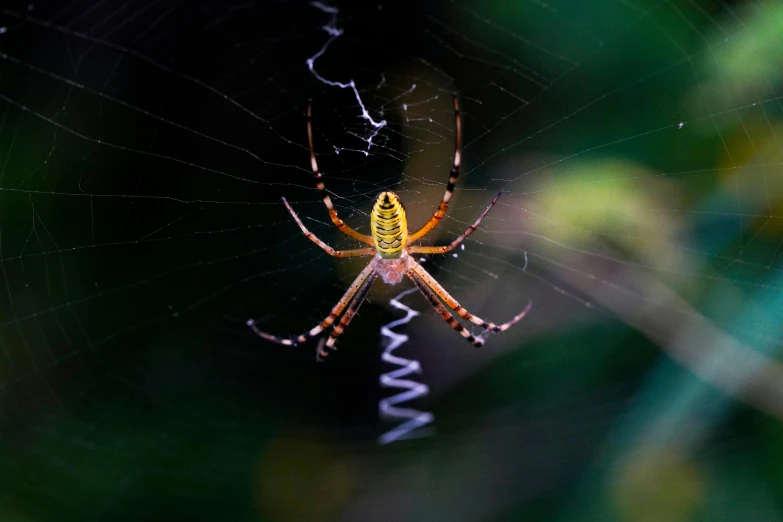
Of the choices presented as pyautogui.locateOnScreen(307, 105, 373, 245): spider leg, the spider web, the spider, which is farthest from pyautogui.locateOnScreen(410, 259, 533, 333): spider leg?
pyautogui.locateOnScreen(307, 105, 373, 245): spider leg

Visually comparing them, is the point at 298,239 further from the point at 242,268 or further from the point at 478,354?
the point at 478,354

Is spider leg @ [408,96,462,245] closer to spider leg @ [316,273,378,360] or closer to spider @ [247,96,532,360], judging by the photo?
spider @ [247,96,532,360]

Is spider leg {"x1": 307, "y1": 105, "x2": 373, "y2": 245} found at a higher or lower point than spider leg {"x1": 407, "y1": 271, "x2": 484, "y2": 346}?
higher

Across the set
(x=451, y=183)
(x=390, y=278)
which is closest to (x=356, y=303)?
(x=390, y=278)

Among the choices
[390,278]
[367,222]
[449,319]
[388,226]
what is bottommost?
[449,319]

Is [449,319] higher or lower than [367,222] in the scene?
lower

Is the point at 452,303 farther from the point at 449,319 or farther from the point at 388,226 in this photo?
the point at 388,226

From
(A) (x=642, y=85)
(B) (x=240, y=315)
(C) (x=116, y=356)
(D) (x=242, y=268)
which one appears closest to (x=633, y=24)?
(A) (x=642, y=85)
